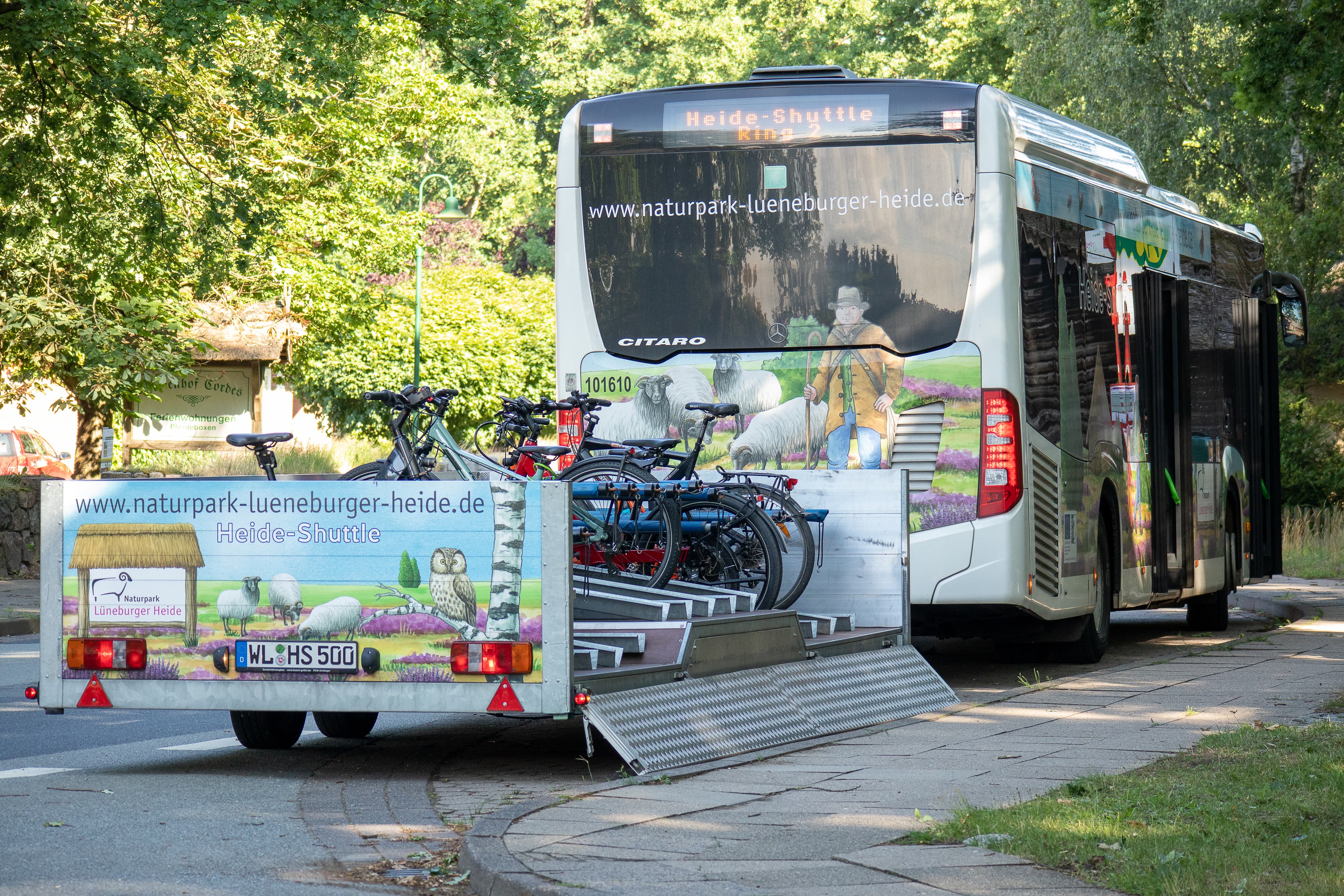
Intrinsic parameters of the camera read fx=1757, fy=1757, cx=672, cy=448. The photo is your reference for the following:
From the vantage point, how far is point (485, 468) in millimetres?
10430

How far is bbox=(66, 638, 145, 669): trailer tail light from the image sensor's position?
8.09 meters

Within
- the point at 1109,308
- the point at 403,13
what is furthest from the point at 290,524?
the point at 403,13

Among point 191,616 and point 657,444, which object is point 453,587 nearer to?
point 191,616

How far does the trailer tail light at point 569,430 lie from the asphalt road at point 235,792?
1.69 m

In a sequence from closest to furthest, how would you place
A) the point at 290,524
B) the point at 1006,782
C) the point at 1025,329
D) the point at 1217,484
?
1. the point at 1006,782
2. the point at 290,524
3. the point at 1025,329
4. the point at 1217,484

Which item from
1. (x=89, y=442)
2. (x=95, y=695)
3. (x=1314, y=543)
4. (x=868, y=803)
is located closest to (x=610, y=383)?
(x=95, y=695)

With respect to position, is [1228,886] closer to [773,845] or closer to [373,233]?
[773,845]

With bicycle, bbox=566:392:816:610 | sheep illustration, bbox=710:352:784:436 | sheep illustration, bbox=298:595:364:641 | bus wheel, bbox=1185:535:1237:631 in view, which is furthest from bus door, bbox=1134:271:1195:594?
sheep illustration, bbox=298:595:364:641

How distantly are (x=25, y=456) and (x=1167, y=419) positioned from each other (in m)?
24.8

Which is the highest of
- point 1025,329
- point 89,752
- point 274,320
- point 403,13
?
point 403,13

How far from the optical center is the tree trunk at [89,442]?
2716cm

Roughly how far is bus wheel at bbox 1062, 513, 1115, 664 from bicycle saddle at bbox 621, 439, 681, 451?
3.52m

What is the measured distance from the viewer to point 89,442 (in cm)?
2733

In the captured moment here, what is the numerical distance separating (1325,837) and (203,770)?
521 centimetres
